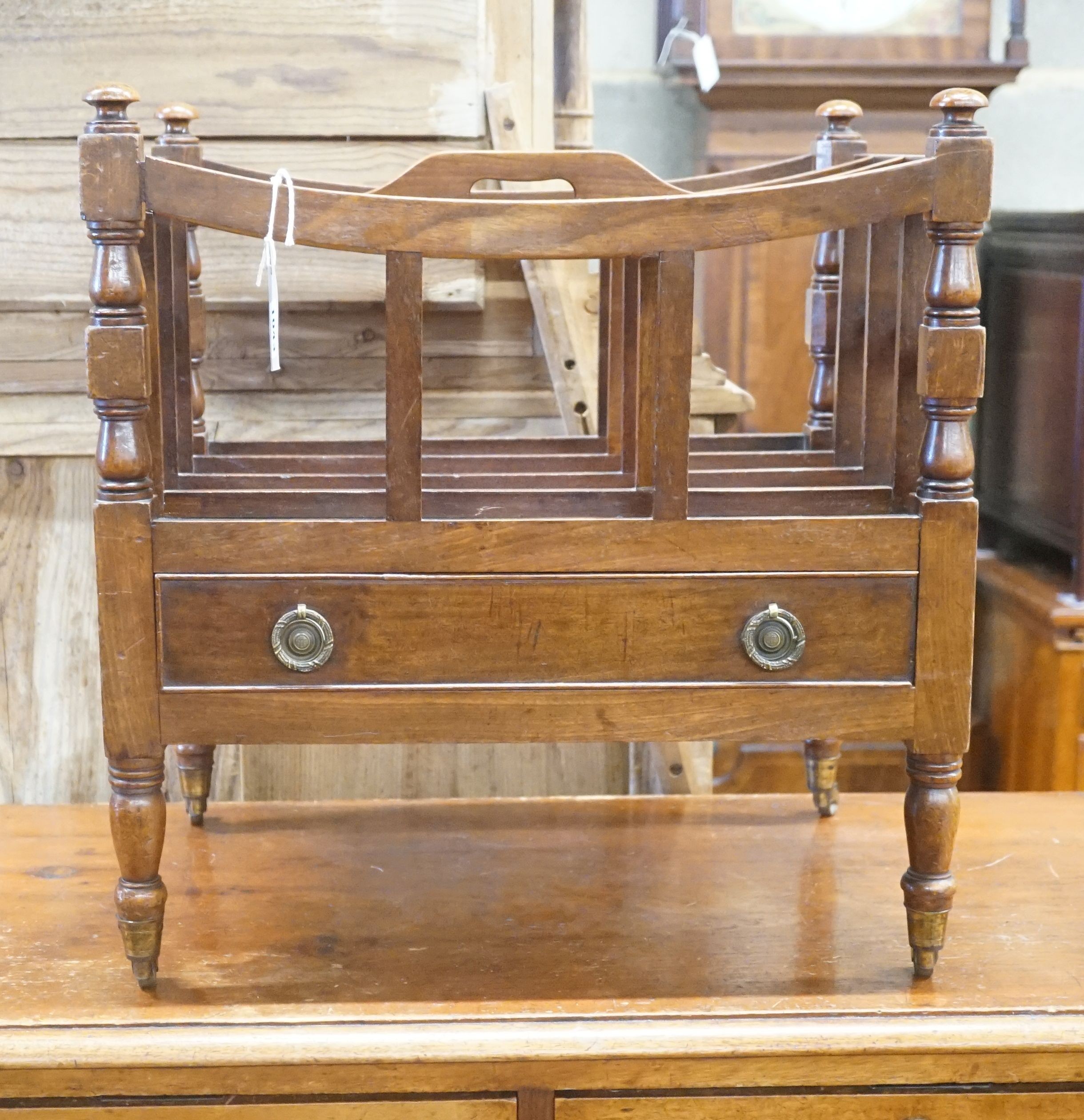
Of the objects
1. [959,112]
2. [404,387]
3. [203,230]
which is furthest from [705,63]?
[404,387]

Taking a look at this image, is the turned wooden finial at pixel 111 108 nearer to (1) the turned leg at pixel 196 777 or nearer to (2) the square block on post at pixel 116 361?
(2) the square block on post at pixel 116 361

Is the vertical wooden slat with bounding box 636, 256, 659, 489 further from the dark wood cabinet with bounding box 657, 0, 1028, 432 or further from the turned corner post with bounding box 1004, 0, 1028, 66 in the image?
the turned corner post with bounding box 1004, 0, 1028, 66

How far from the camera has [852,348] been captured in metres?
1.24

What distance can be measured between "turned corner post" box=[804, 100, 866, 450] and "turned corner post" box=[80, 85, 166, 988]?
2.16 ft

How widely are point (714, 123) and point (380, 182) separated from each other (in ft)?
1.72

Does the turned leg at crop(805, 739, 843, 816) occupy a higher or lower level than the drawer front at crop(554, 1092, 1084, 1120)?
higher

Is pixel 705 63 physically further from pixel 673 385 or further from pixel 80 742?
pixel 80 742

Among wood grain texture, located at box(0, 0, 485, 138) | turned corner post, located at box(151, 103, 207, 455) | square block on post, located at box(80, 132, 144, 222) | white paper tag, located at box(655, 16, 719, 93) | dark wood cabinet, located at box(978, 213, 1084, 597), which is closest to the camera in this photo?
square block on post, located at box(80, 132, 144, 222)

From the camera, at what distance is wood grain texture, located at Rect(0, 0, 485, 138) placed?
1.58m

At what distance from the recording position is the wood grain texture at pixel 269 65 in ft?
5.20

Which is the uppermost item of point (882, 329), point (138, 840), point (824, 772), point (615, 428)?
point (882, 329)

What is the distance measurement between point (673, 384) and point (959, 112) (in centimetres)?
27

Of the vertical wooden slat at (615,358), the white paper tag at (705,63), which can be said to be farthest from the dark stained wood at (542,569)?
the white paper tag at (705,63)

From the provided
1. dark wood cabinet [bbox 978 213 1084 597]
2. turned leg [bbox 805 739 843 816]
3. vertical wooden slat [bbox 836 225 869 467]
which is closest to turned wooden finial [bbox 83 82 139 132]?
vertical wooden slat [bbox 836 225 869 467]
